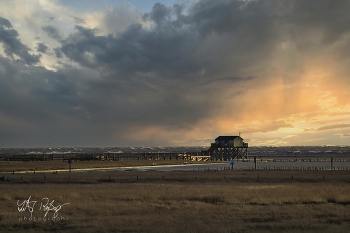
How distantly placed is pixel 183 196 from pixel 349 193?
504 inches

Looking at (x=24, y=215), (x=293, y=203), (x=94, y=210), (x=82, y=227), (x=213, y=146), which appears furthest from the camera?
(x=213, y=146)

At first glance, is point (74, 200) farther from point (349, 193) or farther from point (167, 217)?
point (349, 193)

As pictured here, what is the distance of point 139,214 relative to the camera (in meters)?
20.7

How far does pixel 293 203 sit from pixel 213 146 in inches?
3567

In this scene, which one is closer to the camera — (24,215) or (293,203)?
(24,215)

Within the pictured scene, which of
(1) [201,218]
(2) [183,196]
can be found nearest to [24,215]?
(1) [201,218]

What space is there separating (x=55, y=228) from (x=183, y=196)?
1239 cm

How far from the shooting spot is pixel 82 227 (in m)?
17.2

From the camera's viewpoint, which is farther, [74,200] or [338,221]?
[74,200]

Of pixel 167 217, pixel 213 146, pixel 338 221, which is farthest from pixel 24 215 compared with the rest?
pixel 213 146

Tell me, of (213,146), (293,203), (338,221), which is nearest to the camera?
(338,221)

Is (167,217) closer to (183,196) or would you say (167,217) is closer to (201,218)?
(201,218)

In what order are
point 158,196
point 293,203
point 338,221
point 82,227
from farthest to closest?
point 158,196, point 293,203, point 338,221, point 82,227

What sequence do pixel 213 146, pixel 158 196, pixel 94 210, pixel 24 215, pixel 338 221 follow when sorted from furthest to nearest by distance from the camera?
pixel 213 146, pixel 158 196, pixel 94 210, pixel 24 215, pixel 338 221
